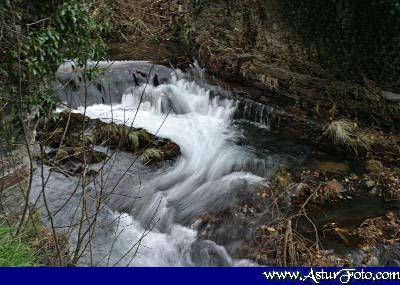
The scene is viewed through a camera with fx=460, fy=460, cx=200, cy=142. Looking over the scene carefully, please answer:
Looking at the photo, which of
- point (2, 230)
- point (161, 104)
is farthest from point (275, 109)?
point (2, 230)

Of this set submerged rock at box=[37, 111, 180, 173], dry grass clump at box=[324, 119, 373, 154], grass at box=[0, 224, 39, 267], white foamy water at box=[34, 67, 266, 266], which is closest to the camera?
grass at box=[0, 224, 39, 267]

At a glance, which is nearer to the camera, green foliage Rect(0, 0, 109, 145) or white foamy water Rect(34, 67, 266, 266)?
green foliage Rect(0, 0, 109, 145)

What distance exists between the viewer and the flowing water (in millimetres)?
5973

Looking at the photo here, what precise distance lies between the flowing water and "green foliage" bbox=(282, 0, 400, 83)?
6.91 feet

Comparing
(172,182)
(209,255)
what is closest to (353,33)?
(172,182)

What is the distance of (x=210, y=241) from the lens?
6148mm

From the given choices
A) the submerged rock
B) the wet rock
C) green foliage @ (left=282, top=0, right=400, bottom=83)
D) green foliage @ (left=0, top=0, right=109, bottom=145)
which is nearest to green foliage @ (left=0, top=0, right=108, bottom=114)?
green foliage @ (left=0, top=0, right=109, bottom=145)

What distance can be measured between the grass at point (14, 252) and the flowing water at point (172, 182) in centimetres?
58

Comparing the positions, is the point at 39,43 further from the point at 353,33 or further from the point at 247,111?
the point at 353,33

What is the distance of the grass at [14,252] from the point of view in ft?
12.3

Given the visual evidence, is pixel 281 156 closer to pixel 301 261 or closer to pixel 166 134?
pixel 166 134

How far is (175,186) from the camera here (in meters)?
7.52

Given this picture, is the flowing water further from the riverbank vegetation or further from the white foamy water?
the riverbank vegetation
